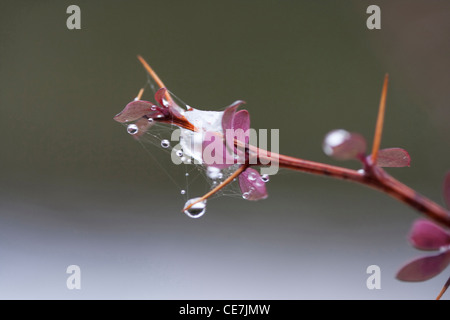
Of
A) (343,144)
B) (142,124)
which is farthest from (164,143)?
(343,144)

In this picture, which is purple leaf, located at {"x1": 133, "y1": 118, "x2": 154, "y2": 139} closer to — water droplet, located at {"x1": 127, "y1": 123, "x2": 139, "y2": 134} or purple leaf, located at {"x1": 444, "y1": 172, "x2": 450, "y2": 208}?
water droplet, located at {"x1": 127, "y1": 123, "x2": 139, "y2": 134}

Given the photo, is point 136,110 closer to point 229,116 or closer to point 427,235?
point 229,116

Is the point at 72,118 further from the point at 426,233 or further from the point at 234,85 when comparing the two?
the point at 426,233

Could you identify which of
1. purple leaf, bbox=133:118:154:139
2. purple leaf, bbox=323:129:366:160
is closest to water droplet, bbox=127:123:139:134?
purple leaf, bbox=133:118:154:139

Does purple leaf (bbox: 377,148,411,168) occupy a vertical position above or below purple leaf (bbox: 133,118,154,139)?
below

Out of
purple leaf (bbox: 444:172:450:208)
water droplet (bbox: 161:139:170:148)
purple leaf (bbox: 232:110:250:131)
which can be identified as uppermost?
water droplet (bbox: 161:139:170:148)

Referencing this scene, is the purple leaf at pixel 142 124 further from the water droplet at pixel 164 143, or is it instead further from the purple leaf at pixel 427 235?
the purple leaf at pixel 427 235
